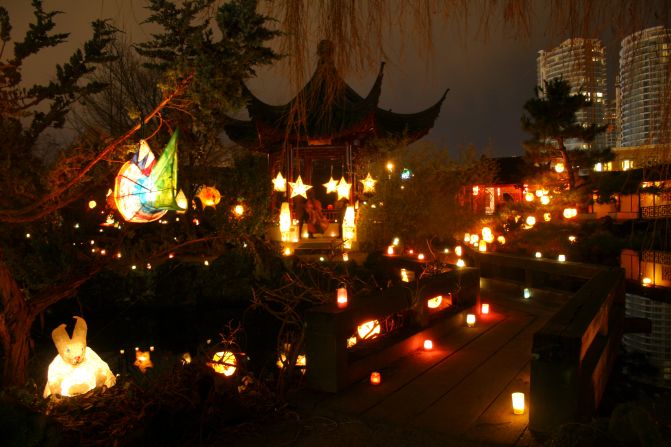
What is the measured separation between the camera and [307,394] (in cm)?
402

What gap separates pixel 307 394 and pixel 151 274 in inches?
374

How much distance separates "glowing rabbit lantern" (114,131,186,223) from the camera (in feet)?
12.7

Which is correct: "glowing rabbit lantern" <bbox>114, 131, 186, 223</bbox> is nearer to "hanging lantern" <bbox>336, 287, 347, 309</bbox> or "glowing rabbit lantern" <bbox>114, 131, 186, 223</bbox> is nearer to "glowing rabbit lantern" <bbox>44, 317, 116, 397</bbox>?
"glowing rabbit lantern" <bbox>44, 317, 116, 397</bbox>

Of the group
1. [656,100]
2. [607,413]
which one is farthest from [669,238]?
[607,413]

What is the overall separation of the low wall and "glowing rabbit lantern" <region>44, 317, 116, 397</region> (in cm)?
175

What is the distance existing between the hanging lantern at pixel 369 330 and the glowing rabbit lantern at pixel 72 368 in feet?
7.63

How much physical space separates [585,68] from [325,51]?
3.03ft

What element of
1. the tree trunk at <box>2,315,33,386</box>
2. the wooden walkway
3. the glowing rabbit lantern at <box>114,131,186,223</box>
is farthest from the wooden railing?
the tree trunk at <box>2,315,33,386</box>

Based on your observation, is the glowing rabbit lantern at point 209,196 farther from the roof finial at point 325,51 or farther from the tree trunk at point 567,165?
the tree trunk at point 567,165

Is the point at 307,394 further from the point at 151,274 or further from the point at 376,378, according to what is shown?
the point at 151,274

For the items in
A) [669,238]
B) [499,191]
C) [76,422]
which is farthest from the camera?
[499,191]

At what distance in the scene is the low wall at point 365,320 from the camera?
13.2 feet

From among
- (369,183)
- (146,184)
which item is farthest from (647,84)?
(369,183)

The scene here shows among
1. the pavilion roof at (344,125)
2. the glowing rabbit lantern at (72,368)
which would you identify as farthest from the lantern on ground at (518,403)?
the pavilion roof at (344,125)
